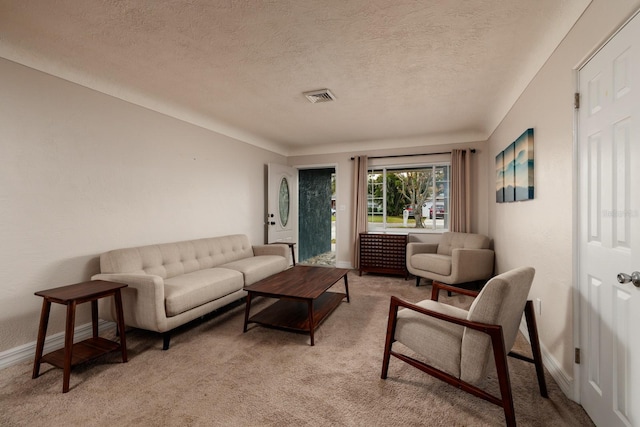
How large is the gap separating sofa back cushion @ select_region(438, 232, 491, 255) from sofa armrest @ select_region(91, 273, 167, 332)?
3.78m

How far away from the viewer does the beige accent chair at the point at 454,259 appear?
12.2 ft

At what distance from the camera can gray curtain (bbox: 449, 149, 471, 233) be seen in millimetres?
4656

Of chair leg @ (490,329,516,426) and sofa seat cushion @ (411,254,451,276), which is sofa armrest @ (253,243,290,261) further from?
chair leg @ (490,329,516,426)

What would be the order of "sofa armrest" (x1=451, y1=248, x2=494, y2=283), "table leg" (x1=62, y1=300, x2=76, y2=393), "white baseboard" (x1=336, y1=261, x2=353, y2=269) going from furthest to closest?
"white baseboard" (x1=336, y1=261, x2=353, y2=269) → "sofa armrest" (x1=451, y1=248, x2=494, y2=283) → "table leg" (x1=62, y1=300, x2=76, y2=393)

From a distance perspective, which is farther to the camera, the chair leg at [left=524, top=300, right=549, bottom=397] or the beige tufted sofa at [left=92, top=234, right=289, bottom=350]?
the beige tufted sofa at [left=92, top=234, right=289, bottom=350]

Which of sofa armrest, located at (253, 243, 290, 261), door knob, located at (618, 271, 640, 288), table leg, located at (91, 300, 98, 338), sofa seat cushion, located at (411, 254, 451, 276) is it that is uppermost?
door knob, located at (618, 271, 640, 288)

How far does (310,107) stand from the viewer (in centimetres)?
356

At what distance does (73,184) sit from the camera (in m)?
2.52

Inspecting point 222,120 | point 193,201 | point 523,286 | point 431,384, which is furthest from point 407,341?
point 222,120

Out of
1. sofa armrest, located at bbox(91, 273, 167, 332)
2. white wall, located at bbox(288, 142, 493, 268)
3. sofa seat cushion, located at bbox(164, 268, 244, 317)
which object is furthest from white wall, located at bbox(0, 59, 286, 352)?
white wall, located at bbox(288, 142, 493, 268)

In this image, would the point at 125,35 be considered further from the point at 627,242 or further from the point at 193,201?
the point at 627,242

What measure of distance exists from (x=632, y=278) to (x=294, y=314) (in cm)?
236

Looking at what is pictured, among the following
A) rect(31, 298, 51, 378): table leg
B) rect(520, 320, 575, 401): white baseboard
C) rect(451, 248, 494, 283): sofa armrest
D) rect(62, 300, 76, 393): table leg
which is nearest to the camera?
rect(520, 320, 575, 401): white baseboard

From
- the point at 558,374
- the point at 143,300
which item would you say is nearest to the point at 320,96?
the point at 143,300
